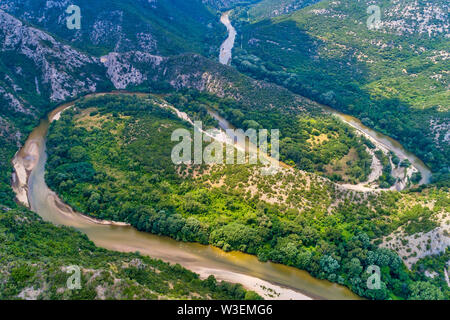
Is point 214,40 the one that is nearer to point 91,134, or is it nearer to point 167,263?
point 91,134

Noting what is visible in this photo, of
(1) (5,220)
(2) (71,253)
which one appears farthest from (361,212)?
(1) (5,220)

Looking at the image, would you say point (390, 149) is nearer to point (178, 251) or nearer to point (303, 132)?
point (303, 132)

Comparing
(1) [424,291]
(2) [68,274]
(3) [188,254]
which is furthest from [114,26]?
(1) [424,291]

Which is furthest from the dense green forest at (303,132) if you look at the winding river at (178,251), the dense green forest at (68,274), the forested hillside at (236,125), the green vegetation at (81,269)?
the green vegetation at (81,269)

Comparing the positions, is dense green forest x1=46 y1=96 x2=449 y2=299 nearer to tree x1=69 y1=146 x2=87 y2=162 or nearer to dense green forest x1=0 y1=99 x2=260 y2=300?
tree x1=69 y1=146 x2=87 y2=162

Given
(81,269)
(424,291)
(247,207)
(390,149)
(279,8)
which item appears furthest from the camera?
(279,8)

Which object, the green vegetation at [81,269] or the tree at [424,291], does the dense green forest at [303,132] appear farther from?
the green vegetation at [81,269]

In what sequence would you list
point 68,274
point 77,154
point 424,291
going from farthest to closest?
point 77,154 → point 424,291 → point 68,274
